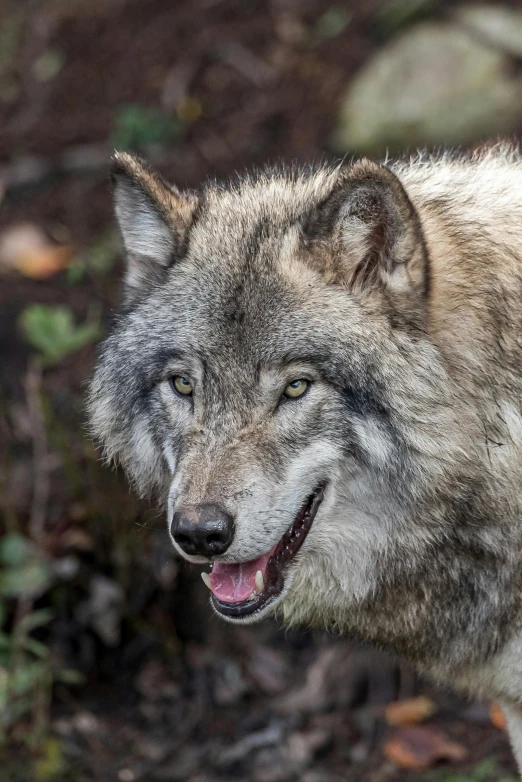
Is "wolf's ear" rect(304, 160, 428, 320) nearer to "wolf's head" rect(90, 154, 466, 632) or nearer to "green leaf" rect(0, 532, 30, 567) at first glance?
"wolf's head" rect(90, 154, 466, 632)

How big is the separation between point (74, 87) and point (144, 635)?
509 centimetres

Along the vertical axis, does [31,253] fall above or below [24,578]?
above

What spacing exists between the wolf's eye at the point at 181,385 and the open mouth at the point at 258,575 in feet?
1.65

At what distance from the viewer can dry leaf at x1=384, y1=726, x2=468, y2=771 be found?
459cm

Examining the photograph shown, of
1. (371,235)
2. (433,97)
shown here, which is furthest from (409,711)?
(433,97)

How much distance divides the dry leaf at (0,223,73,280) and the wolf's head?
12.8 ft

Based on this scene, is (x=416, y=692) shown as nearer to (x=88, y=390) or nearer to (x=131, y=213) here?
(x=88, y=390)

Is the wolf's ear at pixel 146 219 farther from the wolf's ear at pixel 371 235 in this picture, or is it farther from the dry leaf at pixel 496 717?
the dry leaf at pixel 496 717

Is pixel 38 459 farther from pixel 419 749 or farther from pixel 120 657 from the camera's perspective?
pixel 419 749

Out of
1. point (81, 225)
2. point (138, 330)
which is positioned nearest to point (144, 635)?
point (138, 330)

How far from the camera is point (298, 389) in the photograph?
2.88 meters

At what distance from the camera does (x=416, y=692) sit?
5039 millimetres

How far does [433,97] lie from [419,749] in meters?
4.80

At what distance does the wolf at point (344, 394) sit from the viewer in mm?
2857
